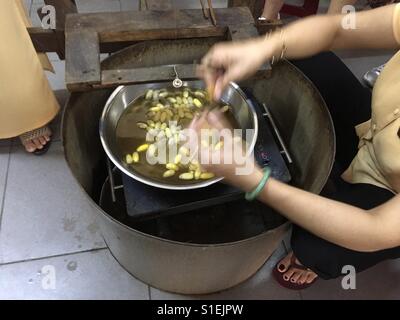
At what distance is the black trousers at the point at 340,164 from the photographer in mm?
776

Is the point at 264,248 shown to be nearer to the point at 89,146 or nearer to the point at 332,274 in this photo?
the point at 332,274

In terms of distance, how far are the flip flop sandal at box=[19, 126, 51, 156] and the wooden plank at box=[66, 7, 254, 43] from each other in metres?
0.49

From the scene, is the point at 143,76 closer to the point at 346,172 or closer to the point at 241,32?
the point at 241,32

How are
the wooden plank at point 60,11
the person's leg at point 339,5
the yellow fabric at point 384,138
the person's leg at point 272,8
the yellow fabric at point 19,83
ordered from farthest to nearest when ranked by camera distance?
the person's leg at point 272,8 → the person's leg at point 339,5 → the wooden plank at point 60,11 → the yellow fabric at point 19,83 → the yellow fabric at point 384,138

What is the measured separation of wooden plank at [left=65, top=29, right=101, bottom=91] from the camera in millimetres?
754

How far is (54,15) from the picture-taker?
44.6 inches

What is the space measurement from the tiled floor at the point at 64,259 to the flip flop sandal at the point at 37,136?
0.19 feet

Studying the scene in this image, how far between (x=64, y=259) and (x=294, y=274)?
0.66 meters

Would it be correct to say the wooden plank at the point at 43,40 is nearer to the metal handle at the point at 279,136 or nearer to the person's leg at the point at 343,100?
the metal handle at the point at 279,136

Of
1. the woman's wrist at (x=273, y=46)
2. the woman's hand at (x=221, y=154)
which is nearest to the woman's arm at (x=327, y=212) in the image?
the woman's hand at (x=221, y=154)

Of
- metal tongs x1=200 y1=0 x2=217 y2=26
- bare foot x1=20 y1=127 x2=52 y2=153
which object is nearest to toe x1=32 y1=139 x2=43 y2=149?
bare foot x1=20 y1=127 x2=52 y2=153

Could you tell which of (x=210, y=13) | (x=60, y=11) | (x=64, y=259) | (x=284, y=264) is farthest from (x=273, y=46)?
(x=64, y=259)

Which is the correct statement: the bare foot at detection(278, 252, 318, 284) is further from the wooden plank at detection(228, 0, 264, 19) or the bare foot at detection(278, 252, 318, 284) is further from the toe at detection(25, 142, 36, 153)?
the toe at detection(25, 142, 36, 153)

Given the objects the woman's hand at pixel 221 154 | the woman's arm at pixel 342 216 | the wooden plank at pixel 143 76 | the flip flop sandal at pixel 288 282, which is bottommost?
the flip flop sandal at pixel 288 282
